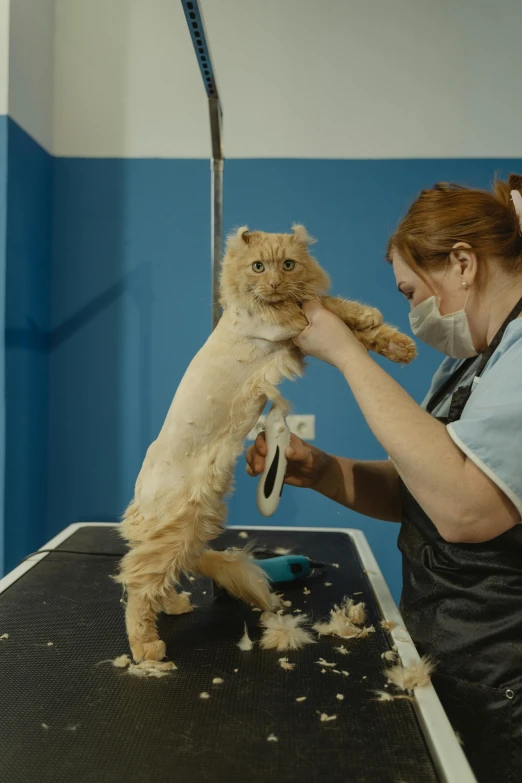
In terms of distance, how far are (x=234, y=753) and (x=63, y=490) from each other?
165cm

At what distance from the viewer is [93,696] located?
868 millimetres

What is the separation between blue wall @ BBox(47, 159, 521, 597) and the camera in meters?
2.13

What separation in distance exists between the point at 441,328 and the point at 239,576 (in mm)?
606

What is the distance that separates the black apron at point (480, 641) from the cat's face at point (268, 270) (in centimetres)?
36

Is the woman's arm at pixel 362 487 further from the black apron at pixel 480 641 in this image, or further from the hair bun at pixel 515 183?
the hair bun at pixel 515 183

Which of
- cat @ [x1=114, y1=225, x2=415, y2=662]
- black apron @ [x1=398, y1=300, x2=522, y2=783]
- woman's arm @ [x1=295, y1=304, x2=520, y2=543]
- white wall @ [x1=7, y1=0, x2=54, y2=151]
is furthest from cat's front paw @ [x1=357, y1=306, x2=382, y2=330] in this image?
white wall @ [x1=7, y1=0, x2=54, y2=151]

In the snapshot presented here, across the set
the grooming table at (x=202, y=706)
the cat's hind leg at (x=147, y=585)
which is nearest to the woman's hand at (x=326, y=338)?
the cat's hind leg at (x=147, y=585)

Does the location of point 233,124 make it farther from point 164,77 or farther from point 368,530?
point 368,530

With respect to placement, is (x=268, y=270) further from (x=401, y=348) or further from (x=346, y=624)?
(x=346, y=624)

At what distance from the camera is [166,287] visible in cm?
217

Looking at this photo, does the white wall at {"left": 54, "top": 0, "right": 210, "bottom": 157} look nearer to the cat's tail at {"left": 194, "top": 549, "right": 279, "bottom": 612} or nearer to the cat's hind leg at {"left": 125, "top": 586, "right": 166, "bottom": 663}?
the cat's tail at {"left": 194, "top": 549, "right": 279, "bottom": 612}

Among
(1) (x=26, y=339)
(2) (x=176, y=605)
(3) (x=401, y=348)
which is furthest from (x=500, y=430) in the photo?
(1) (x=26, y=339)

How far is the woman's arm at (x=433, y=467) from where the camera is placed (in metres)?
0.85

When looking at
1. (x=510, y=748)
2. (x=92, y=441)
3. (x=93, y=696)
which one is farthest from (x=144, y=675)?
(x=92, y=441)
